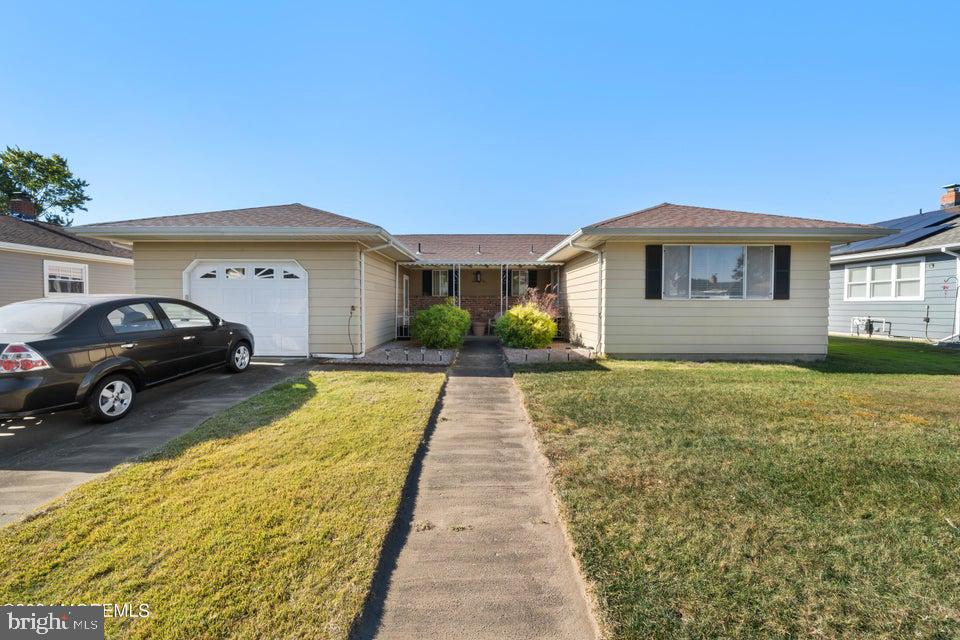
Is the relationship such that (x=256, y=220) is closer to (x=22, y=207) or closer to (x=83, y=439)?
(x=83, y=439)

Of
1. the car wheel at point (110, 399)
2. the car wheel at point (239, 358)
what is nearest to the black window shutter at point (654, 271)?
the car wheel at point (239, 358)

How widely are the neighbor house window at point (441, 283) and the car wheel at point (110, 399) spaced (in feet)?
37.4

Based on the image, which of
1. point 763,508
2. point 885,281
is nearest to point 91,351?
point 763,508

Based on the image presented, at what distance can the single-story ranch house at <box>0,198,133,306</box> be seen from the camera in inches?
440

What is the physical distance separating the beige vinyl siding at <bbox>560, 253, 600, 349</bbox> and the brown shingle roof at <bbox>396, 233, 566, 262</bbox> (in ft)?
7.71

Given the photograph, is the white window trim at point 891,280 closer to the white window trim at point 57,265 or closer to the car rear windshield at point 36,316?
the car rear windshield at point 36,316

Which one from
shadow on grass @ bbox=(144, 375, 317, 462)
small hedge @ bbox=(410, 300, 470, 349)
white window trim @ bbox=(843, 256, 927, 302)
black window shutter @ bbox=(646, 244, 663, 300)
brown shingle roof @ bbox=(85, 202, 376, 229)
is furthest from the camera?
Answer: white window trim @ bbox=(843, 256, 927, 302)

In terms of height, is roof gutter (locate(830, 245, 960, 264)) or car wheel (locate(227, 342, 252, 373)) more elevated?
roof gutter (locate(830, 245, 960, 264))

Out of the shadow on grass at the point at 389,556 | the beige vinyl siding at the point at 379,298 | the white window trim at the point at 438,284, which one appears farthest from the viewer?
the white window trim at the point at 438,284

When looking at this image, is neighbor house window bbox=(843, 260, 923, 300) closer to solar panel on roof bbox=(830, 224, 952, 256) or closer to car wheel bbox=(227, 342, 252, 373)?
solar panel on roof bbox=(830, 224, 952, 256)

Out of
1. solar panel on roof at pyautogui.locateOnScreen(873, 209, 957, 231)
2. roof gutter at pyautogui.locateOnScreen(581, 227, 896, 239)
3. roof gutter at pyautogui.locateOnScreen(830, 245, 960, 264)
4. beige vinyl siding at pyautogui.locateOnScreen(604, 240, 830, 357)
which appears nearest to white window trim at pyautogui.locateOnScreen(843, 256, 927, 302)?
roof gutter at pyautogui.locateOnScreen(830, 245, 960, 264)

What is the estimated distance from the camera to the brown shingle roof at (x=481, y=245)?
610 inches

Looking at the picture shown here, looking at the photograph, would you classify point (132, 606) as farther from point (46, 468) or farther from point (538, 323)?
point (538, 323)

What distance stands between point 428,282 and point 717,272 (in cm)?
995
